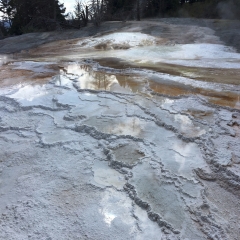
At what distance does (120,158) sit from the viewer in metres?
2.90

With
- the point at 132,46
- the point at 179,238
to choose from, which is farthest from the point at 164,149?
the point at 132,46

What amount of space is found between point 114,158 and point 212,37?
1057cm

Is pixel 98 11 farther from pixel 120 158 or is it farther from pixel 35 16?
pixel 120 158

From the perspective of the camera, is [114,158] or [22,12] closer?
[114,158]

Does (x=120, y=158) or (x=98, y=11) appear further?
(x=98, y=11)

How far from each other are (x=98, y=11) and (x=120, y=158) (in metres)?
15.4

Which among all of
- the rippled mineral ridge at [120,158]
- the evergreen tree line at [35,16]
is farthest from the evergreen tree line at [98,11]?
the rippled mineral ridge at [120,158]

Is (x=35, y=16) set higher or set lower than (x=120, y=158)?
higher

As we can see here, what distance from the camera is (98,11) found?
1636 centimetres

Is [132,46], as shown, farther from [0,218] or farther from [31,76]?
[0,218]

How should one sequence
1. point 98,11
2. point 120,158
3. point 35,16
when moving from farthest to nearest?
point 35,16
point 98,11
point 120,158

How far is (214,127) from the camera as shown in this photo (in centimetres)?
349

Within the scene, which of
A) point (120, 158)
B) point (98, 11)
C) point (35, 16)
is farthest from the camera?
point (35, 16)

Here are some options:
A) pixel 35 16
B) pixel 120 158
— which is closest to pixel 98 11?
pixel 35 16
